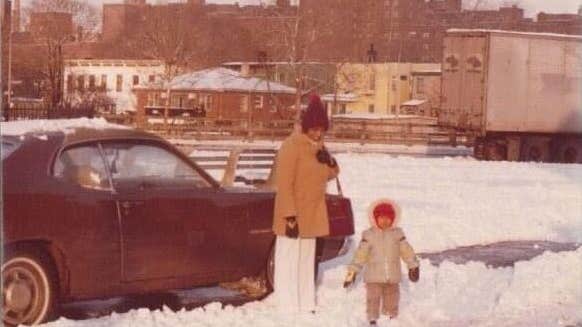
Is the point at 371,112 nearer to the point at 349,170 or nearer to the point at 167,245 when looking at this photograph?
the point at 349,170

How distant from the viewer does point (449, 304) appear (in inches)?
365

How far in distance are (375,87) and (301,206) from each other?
59.4m

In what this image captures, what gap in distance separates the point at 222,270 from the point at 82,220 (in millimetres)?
1346

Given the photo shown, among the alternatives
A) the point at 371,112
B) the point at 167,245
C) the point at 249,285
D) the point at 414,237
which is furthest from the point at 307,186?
the point at 371,112

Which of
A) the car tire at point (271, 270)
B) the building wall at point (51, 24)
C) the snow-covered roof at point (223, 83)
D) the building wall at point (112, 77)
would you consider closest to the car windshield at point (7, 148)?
the car tire at point (271, 270)

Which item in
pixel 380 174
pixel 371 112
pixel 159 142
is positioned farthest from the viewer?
pixel 371 112

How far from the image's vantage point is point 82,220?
786cm

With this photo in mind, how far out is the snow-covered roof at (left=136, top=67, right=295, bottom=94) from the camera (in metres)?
50.5

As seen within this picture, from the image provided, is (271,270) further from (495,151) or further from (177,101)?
(177,101)

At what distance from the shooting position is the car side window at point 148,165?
8.38 m

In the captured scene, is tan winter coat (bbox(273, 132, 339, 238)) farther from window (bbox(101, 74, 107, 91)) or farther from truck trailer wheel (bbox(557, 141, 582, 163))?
window (bbox(101, 74, 107, 91))

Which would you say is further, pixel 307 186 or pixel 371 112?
pixel 371 112

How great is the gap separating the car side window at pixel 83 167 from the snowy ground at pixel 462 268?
923mm

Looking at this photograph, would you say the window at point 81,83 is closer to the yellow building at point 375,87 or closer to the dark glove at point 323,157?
the dark glove at point 323,157
